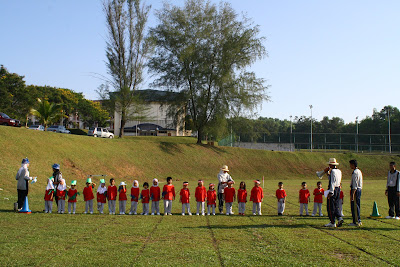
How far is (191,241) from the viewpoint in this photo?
9.95 metres

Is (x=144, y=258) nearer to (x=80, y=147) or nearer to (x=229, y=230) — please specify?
(x=229, y=230)

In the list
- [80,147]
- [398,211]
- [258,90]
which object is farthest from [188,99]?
[398,211]

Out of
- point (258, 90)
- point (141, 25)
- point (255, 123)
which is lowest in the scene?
point (255, 123)

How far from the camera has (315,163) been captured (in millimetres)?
55312

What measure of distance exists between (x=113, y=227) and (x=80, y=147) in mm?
27711

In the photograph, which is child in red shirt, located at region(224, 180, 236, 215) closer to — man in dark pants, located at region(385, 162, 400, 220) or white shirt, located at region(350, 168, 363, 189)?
white shirt, located at region(350, 168, 363, 189)

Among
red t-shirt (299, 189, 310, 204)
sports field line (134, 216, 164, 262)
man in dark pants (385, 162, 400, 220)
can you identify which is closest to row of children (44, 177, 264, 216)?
red t-shirt (299, 189, 310, 204)

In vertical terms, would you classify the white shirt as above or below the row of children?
above

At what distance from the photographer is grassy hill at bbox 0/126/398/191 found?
102ft

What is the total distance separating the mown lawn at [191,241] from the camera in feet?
26.2

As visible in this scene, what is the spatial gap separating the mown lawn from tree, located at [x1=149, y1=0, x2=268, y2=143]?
38.2 m

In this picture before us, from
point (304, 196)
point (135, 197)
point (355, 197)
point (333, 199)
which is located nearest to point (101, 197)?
point (135, 197)

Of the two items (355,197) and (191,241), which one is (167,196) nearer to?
(191,241)

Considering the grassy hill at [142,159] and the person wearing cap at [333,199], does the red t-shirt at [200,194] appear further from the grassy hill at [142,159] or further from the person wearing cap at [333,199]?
the grassy hill at [142,159]
